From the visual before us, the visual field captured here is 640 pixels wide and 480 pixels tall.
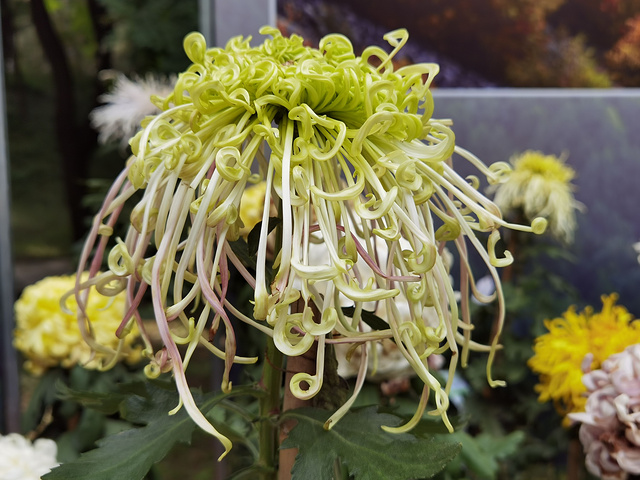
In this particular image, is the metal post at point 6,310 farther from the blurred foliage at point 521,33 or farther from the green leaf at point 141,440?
the green leaf at point 141,440

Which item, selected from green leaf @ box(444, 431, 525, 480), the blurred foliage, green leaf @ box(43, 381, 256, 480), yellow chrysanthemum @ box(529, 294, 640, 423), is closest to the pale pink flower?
yellow chrysanthemum @ box(529, 294, 640, 423)

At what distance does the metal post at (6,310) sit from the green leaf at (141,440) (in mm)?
1099

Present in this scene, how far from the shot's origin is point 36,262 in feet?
4.60

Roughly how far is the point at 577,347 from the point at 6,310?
1278 mm

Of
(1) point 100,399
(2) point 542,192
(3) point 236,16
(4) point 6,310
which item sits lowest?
(4) point 6,310

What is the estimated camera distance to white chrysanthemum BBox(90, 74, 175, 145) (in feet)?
4.07

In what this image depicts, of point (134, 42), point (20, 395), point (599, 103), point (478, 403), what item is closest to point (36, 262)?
point (20, 395)

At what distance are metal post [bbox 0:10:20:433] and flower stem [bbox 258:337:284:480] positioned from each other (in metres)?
1.16

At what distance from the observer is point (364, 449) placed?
378 mm

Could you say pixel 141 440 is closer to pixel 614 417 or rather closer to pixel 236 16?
pixel 614 417

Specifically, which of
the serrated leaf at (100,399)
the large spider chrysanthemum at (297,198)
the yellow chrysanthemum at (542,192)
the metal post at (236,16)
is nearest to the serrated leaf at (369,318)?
the large spider chrysanthemum at (297,198)

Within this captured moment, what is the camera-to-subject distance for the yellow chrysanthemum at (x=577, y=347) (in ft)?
2.19

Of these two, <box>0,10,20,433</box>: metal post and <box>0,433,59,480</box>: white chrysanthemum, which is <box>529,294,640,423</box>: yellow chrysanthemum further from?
<box>0,10,20,433</box>: metal post

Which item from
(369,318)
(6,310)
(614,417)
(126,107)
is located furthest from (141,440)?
(6,310)
